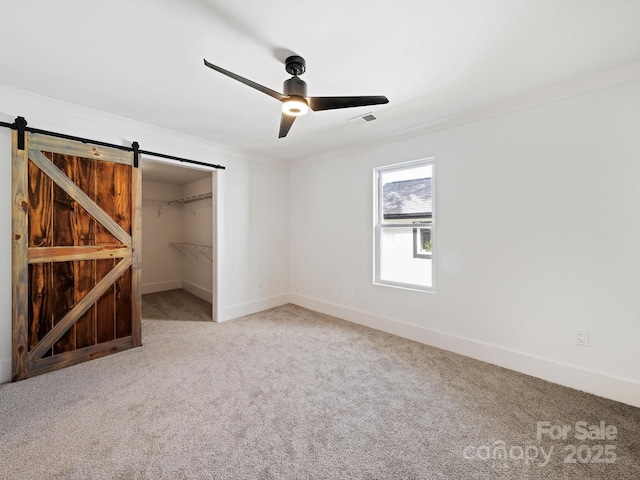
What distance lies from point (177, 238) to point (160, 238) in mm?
355

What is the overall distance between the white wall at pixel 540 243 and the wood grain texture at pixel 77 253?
10.5 feet

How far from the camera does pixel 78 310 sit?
2701 mm

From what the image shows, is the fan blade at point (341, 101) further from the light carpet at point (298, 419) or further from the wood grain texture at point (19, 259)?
the wood grain texture at point (19, 259)

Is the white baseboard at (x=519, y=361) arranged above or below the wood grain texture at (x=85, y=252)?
below

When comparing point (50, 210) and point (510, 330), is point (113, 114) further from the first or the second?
point (510, 330)

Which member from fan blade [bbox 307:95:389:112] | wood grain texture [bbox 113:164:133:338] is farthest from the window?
wood grain texture [bbox 113:164:133:338]

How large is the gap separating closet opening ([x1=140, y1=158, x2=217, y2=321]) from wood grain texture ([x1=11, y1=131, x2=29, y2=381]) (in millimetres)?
2286

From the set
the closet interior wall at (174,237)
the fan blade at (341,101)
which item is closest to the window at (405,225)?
the fan blade at (341,101)

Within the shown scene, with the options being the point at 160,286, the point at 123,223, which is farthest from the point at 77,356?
the point at 160,286

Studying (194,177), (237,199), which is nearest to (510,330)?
(237,199)

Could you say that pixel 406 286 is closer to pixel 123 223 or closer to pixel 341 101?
pixel 341 101

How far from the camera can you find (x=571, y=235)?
2283 mm

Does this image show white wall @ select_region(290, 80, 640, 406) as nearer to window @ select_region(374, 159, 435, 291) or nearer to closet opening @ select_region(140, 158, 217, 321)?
window @ select_region(374, 159, 435, 291)

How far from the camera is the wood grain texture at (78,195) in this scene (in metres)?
2.49
